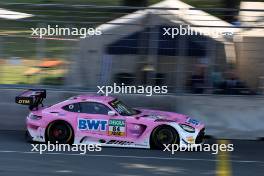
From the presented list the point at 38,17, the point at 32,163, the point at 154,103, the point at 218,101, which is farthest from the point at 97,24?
the point at 32,163

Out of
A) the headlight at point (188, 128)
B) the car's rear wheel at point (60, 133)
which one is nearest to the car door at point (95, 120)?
the car's rear wheel at point (60, 133)

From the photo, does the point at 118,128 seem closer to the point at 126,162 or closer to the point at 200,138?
the point at 126,162

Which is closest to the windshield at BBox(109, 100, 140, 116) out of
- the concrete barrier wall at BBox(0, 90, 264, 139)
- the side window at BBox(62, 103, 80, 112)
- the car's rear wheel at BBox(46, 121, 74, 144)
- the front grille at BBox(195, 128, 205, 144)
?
the side window at BBox(62, 103, 80, 112)

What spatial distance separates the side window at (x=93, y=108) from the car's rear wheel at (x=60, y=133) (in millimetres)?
521

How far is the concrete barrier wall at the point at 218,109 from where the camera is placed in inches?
577

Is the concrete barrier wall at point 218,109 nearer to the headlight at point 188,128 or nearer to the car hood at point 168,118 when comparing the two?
the car hood at point 168,118

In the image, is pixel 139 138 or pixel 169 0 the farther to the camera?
pixel 169 0

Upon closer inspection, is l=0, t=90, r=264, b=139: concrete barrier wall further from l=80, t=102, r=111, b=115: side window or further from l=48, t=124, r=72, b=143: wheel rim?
l=48, t=124, r=72, b=143: wheel rim

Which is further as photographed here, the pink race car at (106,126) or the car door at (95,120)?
the car door at (95,120)

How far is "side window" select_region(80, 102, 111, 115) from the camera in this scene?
13.3 meters

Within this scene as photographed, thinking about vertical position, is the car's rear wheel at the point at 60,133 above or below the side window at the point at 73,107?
below

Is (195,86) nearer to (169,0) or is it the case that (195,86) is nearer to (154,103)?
(154,103)

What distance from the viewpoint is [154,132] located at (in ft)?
42.8

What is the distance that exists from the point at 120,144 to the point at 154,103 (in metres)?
2.28
